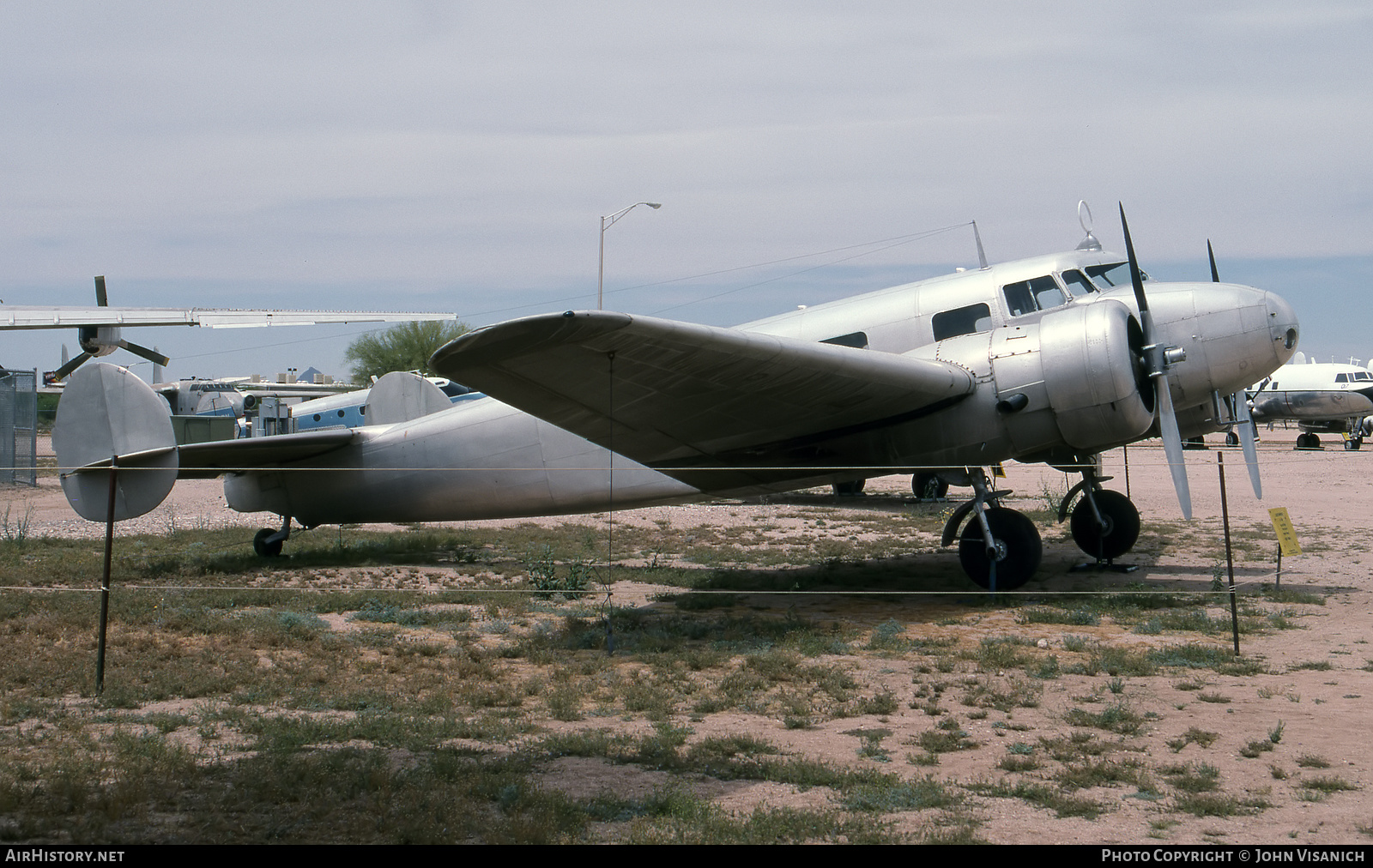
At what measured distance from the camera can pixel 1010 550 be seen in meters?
10.4

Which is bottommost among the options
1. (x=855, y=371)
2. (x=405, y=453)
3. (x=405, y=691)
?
(x=405, y=691)

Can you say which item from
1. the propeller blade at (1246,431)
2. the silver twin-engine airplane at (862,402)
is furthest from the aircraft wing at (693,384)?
the propeller blade at (1246,431)

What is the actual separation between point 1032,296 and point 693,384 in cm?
420

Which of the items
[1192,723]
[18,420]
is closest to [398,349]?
[18,420]

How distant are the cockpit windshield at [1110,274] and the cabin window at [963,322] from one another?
1.42 meters

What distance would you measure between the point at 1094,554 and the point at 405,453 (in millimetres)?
8928

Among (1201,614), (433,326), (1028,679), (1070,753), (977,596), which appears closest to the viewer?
(1070,753)

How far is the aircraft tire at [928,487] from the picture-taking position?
2017cm

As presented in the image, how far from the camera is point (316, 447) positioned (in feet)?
43.6

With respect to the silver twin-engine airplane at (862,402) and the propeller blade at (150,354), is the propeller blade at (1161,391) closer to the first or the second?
the silver twin-engine airplane at (862,402)

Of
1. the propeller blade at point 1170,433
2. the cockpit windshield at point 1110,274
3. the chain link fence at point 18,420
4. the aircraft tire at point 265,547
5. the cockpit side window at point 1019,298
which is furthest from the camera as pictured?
the chain link fence at point 18,420

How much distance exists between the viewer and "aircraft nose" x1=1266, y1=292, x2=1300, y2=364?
1026 centimetres
